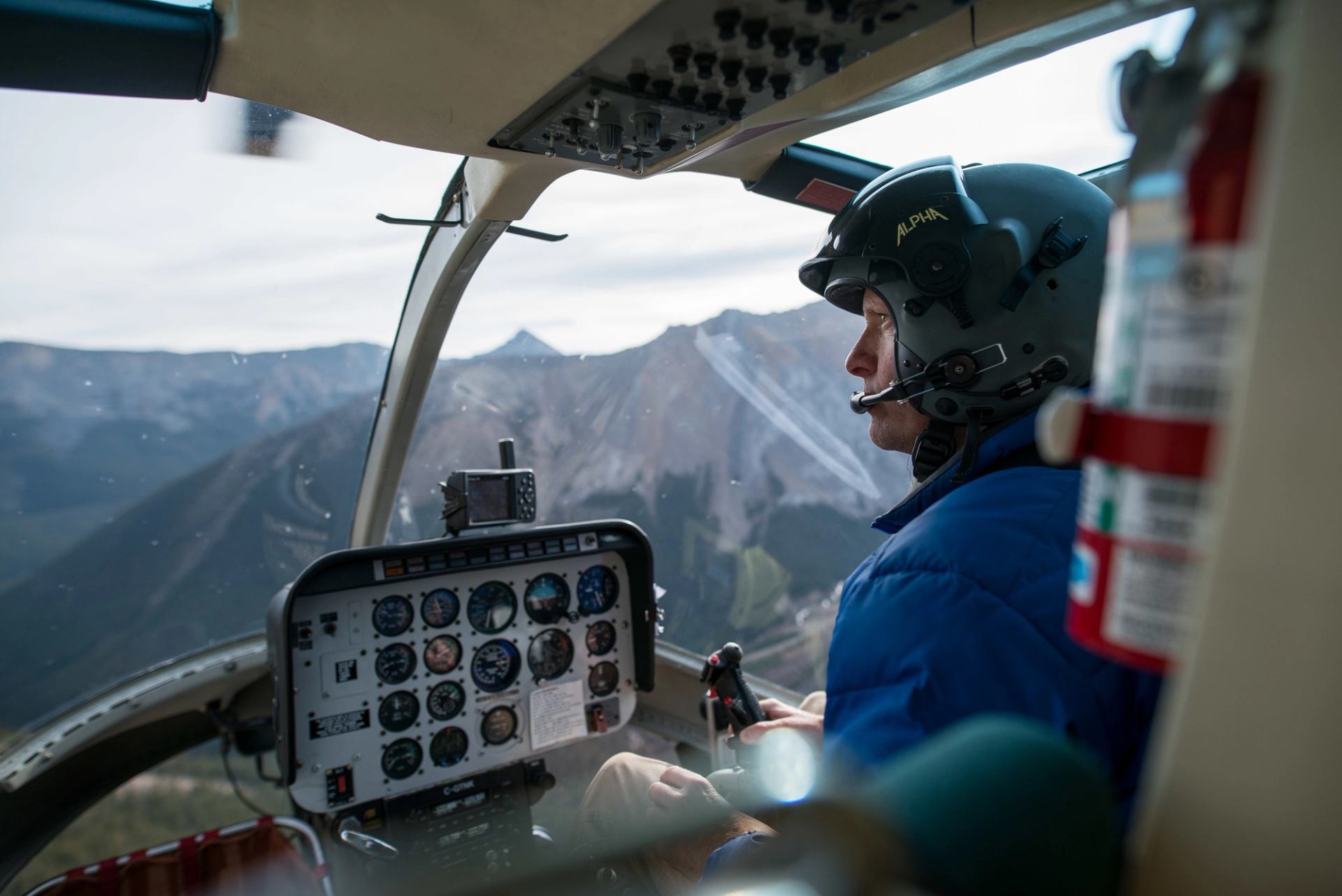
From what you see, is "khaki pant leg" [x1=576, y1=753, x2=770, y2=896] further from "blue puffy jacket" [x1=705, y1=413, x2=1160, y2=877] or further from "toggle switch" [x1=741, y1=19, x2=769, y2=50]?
"toggle switch" [x1=741, y1=19, x2=769, y2=50]

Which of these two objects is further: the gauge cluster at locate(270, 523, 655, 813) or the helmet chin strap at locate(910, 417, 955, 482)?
the gauge cluster at locate(270, 523, 655, 813)

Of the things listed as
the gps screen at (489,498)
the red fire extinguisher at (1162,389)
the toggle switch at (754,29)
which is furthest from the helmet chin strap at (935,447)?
the gps screen at (489,498)

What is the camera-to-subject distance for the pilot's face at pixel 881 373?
5.52 ft

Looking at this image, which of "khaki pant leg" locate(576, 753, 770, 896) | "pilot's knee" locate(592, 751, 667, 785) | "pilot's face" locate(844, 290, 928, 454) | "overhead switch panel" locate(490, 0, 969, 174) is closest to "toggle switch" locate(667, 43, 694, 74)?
"overhead switch panel" locate(490, 0, 969, 174)

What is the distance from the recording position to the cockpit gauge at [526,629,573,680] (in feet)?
10.0

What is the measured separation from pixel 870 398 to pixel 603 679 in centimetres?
198

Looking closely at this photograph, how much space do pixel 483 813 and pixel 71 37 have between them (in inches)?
105

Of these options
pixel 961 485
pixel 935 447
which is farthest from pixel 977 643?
pixel 935 447

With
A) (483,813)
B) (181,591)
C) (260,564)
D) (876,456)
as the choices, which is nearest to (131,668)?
(181,591)

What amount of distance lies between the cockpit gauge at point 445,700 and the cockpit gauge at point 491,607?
0.23 m

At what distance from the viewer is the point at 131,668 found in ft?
9.45

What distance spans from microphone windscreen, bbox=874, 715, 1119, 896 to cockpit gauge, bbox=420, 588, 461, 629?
2699 millimetres

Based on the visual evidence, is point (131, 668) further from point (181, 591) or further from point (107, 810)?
point (107, 810)

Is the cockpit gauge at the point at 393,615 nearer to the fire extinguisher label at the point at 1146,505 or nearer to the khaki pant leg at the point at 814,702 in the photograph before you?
the khaki pant leg at the point at 814,702
